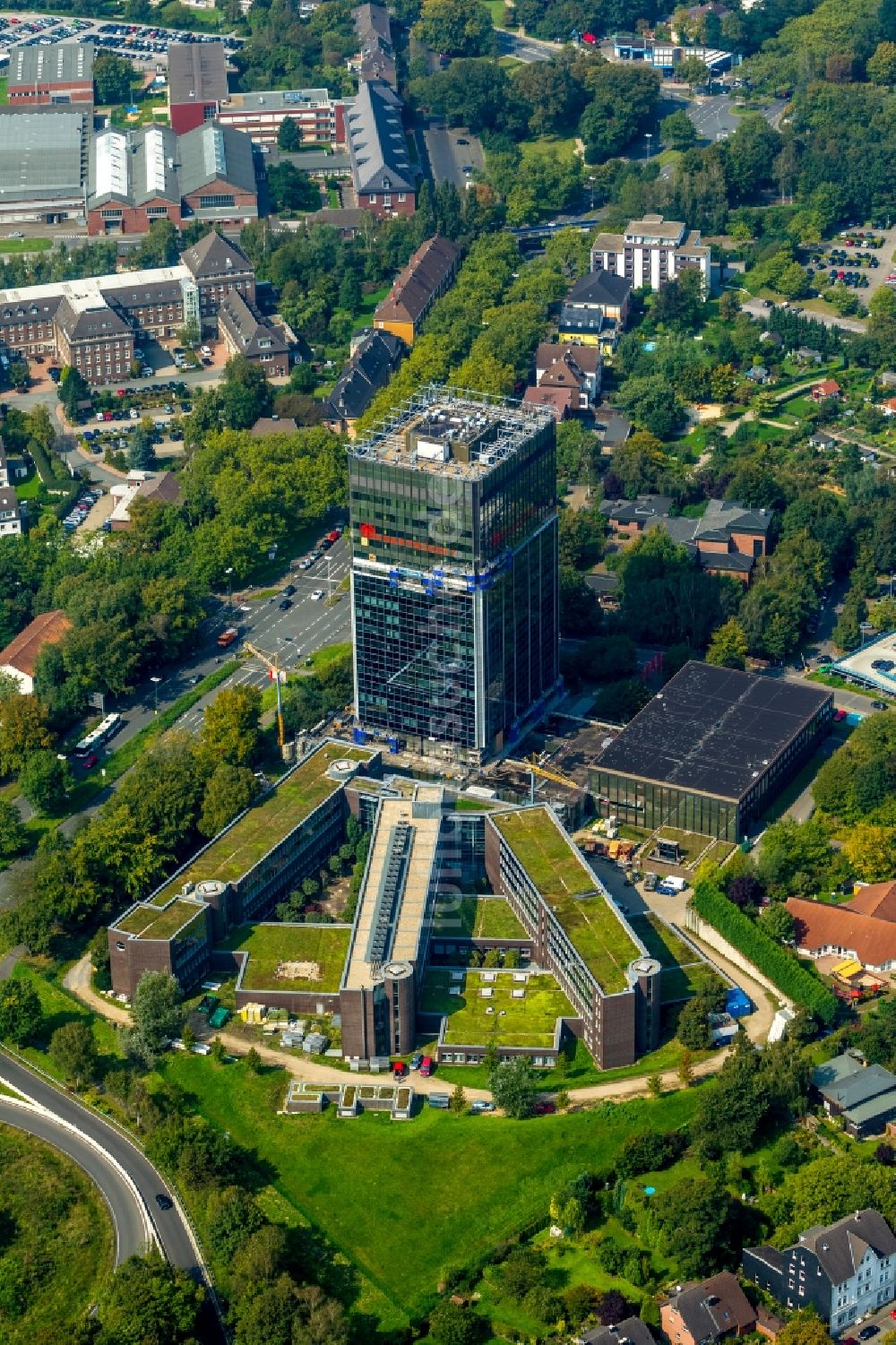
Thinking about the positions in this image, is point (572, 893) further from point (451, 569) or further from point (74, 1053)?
point (74, 1053)

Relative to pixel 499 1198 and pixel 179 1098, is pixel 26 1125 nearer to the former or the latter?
pixel 179 1098

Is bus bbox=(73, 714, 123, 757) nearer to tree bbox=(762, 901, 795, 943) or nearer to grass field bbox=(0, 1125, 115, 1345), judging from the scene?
grass field bbox=(0, 1125, 115, 1345)

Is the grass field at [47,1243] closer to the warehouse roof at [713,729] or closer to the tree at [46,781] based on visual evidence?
the tree at [46,781]

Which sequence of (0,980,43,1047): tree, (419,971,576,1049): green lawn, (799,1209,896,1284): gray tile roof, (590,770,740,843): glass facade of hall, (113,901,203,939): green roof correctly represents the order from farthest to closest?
(590,770,740,843): glass facade of hall < (113,901,203,939): green roof < (0,980,43,1047): tree < (419,971,576,1049): green lawn < (799,1209,896,1284): gray tile roof

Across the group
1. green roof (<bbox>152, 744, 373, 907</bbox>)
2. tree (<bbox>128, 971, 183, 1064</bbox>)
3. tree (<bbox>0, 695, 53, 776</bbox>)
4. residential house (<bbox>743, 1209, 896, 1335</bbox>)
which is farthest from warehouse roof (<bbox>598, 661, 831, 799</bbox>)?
tree (<bbox>0, 695, 53, 776</bbox>)

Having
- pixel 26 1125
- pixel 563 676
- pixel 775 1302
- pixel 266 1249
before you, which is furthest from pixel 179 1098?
pixel 563 676

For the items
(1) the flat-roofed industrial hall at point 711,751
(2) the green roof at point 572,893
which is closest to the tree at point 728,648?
(1) the flat-roofed industrial hall at point 711,751
